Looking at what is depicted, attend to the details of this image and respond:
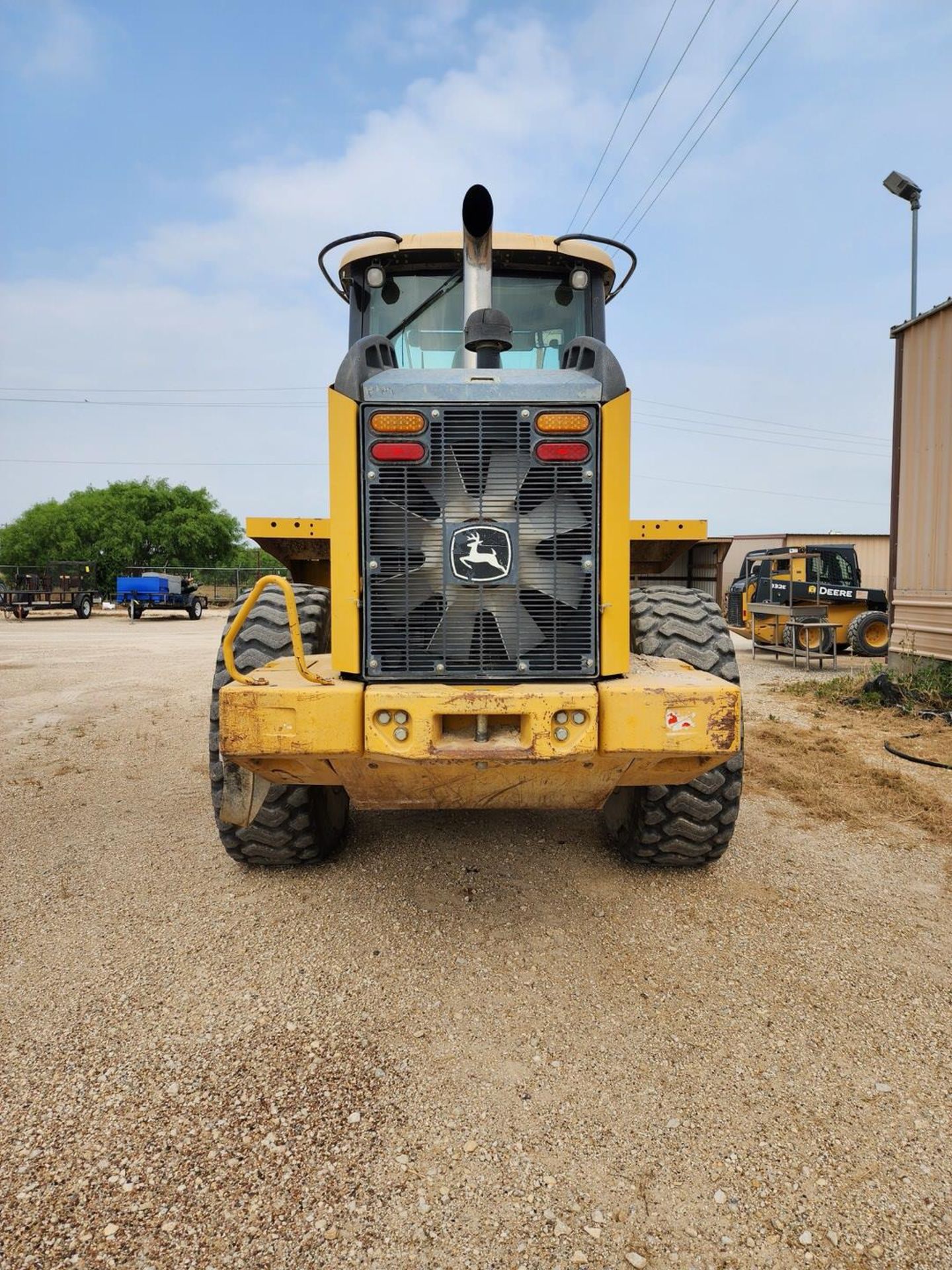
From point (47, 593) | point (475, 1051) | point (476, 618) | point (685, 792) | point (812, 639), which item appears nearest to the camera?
point (475, 1051)

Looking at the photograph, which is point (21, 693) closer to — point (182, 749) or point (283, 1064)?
point (182, 749)

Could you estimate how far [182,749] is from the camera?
6184 mm

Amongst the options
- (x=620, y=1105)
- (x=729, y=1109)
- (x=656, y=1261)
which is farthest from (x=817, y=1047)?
(x=656, y=1261)

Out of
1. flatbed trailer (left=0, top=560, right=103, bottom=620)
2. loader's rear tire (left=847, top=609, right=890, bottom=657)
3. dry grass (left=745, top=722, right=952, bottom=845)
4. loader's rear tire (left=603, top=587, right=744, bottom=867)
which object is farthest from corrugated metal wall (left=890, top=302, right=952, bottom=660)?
flatbed trailer (left=0, top=560, right=103, bottom=620)

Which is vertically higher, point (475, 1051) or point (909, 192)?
point (909, 192)

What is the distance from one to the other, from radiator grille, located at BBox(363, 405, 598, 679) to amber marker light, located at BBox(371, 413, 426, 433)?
4 centimetres

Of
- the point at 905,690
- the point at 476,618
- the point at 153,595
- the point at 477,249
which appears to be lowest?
the point at 905,690

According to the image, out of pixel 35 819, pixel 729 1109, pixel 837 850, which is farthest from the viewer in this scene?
pixel 35 819

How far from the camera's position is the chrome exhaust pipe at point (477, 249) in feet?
8.78

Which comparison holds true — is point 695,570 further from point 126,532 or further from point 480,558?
point 126,532

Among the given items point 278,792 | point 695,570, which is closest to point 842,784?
point 695,570

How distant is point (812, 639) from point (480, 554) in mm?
11990

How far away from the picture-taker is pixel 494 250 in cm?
349

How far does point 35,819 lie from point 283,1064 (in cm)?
298
